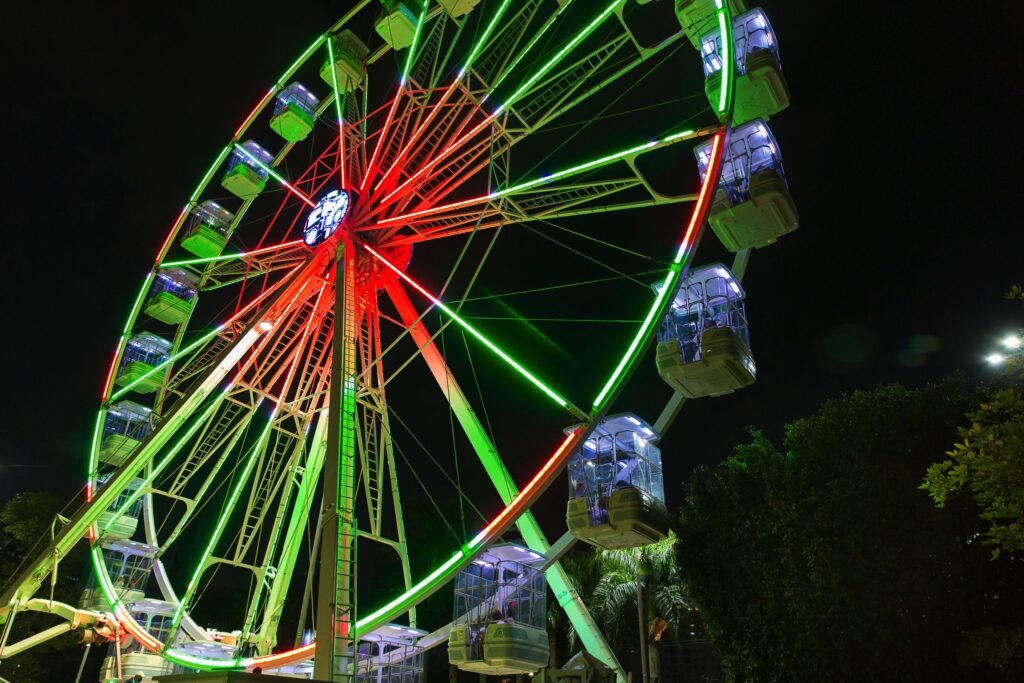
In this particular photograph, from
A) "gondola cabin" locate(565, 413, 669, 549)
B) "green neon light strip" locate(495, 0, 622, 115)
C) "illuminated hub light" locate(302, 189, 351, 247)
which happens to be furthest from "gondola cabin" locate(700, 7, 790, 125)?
"illuminated hub light" locate(302, 189, 351, 247)

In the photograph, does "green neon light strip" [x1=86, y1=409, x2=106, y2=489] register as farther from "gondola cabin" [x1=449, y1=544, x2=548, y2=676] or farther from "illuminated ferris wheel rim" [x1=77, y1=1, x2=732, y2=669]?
"gondola cabin" [x1=449, y1=544, x2=548, y2=676]

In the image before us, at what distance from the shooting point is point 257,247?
16344 mm

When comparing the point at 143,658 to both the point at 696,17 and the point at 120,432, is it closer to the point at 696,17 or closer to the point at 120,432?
the point at 120,432

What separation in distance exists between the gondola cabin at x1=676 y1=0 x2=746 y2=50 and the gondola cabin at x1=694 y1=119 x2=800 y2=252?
1.76m

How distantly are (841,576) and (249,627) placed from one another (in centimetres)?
969

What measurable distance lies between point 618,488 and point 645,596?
1260 centimetres

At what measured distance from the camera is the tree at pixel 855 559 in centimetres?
1117

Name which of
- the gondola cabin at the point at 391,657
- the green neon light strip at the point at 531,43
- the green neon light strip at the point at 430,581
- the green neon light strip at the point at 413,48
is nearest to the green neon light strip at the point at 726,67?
the green neon light strip at the point at 531,43

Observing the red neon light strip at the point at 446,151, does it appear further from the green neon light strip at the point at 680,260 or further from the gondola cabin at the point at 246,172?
the gondola cabin at the point at 246,172

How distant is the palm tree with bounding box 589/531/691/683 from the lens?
21.3m

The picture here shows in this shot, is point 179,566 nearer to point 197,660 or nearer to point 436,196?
point 197,660

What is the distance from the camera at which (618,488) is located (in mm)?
10914

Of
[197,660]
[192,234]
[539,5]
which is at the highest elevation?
[539,5]

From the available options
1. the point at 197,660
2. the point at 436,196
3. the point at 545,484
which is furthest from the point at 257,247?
the point at 545,484
